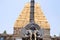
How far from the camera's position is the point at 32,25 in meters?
37.2

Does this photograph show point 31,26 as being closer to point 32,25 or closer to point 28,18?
point 32,25

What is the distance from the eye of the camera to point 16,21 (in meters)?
43.8

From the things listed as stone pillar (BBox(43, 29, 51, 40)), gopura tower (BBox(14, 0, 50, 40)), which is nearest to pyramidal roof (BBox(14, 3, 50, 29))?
gopura tower (BBox(14, 0, 50, 40))

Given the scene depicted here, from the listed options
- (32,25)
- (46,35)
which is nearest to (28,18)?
(46,35)

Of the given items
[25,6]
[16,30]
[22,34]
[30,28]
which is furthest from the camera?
[25,6]

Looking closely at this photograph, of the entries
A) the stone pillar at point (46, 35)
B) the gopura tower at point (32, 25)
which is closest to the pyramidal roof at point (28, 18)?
the gopura tower at point (32, 25)

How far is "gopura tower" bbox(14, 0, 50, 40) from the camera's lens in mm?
37075

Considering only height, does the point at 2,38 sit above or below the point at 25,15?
below

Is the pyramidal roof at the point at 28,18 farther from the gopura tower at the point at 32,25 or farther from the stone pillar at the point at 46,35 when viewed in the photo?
the stone pillar at the point at 46,35

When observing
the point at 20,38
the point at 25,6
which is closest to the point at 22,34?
the point at 20,38

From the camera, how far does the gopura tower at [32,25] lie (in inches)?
1460

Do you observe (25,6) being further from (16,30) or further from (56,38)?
(56,38)

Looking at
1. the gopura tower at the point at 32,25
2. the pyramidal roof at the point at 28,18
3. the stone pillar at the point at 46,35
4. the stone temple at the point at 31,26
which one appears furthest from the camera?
the pyramidal roof at the point at 28,18

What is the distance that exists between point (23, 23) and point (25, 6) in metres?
4.35
